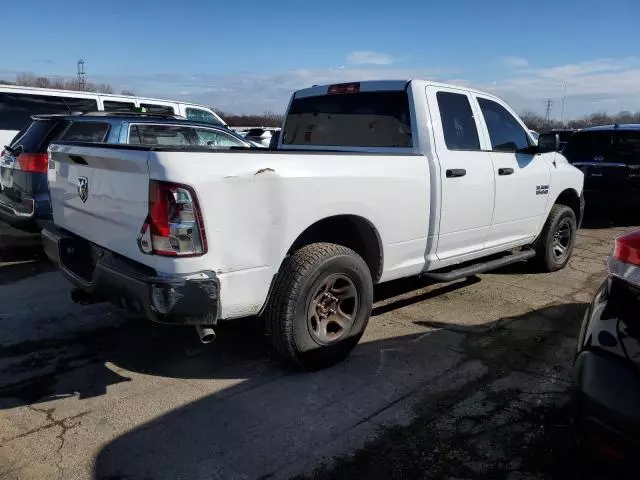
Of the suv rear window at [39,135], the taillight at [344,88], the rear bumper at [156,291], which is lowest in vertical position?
the rear bumper at [156,291]

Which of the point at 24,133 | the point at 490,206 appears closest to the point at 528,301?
the point at 490,206

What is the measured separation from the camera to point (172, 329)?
4.66 meters

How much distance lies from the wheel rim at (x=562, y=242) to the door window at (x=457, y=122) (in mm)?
2183

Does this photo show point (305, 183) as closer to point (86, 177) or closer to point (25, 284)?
point (86, 177)

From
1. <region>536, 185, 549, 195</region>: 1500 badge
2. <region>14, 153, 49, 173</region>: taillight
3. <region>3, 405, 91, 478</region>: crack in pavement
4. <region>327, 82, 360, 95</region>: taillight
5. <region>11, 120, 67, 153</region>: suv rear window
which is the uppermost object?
<region>327, 82, 360, 95</region>: taillight

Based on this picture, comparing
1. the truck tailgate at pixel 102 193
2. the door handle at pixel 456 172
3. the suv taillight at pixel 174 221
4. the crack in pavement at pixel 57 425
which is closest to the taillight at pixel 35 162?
the truck tailgate at pixel 102 193

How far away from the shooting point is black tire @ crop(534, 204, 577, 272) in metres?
6.31

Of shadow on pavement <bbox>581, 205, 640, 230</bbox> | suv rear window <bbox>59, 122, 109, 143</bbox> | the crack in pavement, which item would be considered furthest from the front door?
shadow on pavement <bbox>581, 205, 640, 230</bbox>

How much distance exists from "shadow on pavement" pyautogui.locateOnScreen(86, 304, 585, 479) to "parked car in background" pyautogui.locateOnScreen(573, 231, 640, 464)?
2.67ft

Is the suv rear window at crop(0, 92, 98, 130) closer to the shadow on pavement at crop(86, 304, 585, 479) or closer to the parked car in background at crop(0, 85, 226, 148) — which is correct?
the parked car in background at crop(0, 85, 226, 148)

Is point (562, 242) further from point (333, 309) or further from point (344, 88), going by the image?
point (333, 309)

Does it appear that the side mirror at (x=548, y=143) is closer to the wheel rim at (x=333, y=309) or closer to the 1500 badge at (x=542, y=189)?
the 1500 badge at (x=542, y=189)

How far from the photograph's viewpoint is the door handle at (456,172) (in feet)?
15.0

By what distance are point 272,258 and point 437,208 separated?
5.54 ft
